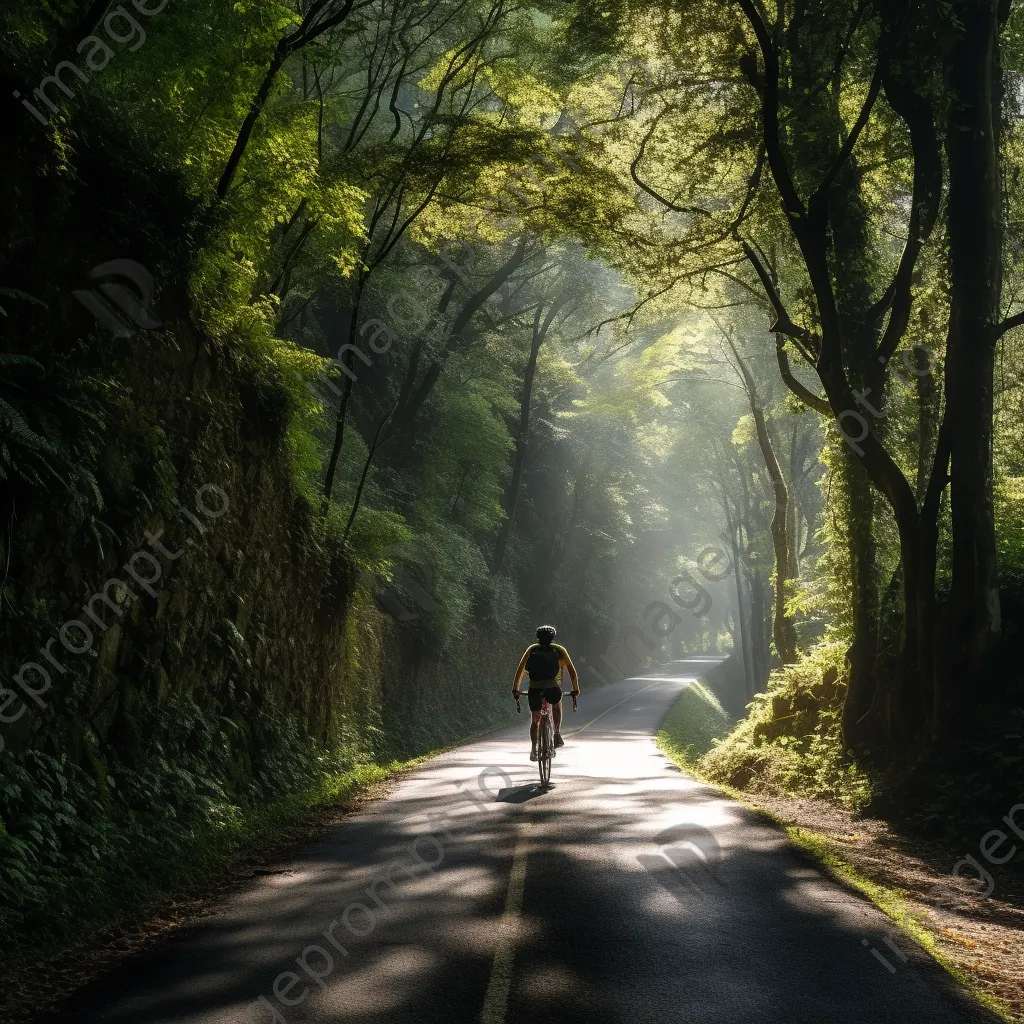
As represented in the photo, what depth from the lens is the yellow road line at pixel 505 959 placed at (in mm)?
5543

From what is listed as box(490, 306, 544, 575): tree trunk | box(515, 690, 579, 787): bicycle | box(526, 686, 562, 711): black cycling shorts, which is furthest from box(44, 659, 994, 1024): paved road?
box(490, 306, 544, 575): tree trunk

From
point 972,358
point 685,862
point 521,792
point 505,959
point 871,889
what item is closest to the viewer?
point 505,959

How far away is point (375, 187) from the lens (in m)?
18.9

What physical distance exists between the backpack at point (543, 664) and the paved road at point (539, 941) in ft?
11.0

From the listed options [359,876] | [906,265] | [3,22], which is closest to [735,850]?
[359,876]

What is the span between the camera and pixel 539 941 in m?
6.78

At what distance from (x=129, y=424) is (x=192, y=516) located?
1.53m

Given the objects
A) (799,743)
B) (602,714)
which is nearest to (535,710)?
(799,743)

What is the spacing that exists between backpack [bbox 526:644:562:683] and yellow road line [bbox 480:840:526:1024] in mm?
5606

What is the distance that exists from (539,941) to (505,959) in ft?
1.46

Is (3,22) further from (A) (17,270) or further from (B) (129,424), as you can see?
(B) (129,424)

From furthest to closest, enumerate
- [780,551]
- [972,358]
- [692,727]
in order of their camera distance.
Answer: [692,727] < [780,551] < [972,358]

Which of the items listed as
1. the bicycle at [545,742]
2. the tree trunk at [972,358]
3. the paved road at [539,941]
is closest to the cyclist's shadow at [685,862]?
the paved road at [539,941]

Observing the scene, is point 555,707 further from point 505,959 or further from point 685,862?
point 505,959
